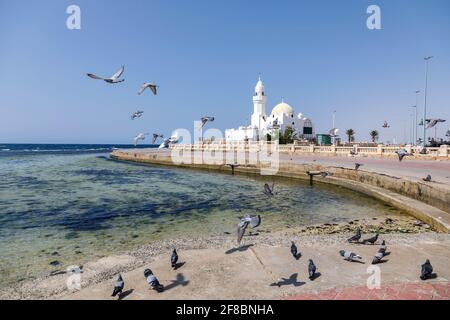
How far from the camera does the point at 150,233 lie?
9.72 metres

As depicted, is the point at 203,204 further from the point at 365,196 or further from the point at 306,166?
the point at 306,166

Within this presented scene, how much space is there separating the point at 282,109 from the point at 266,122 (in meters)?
7.63

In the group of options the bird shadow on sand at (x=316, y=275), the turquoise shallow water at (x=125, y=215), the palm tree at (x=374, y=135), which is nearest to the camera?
the bird shadow on sand at (x=316, y=275)

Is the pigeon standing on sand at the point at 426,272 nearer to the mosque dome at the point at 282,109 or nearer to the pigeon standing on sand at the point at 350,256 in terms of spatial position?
the pigeon standing on sand at the point at 350,256

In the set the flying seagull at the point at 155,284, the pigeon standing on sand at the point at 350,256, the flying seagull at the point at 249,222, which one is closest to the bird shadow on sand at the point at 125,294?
the flying seagull at the point at 155,284

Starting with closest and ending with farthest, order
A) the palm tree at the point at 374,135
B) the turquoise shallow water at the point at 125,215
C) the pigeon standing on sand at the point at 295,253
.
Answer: the pigeon standing on sand at the point at 295,253
the turquoise shallow water at the point at 125,215
the palm tree at the point at 374,135

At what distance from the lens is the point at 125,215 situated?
12391mm

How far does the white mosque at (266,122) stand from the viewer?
86.1 metres

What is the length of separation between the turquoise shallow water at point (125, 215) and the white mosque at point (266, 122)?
6643 centimetres

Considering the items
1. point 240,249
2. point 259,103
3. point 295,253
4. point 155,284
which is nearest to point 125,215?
point 240,249

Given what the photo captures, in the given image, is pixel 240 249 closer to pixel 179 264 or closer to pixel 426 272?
pixel 179 264

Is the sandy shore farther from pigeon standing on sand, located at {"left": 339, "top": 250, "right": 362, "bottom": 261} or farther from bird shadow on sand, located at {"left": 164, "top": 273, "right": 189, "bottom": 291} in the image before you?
pigeon standing on sand, located at {"left": 339, "top": 250, "right": 362, "bottom": 261}

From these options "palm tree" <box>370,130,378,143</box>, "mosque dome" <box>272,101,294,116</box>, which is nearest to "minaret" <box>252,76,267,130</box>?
"mosque dome" <box>272,101,294,116</box>
